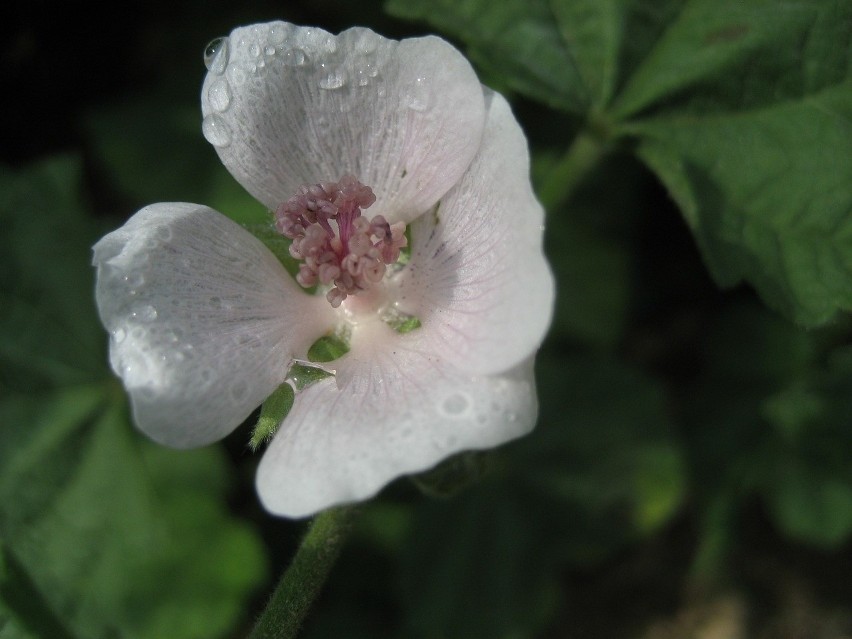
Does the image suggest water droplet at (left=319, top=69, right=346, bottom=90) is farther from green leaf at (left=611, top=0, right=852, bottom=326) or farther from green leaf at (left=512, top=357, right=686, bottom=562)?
green leaf at (left=512, top=357, right=686, bottom=562)

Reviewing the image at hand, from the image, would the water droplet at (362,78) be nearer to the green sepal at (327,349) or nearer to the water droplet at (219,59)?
the water droplet at (219,59)

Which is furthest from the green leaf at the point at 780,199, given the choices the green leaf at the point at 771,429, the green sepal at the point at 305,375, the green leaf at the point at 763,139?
the green leaf at the point at 771,429

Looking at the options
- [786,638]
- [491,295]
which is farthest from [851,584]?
[491,295]

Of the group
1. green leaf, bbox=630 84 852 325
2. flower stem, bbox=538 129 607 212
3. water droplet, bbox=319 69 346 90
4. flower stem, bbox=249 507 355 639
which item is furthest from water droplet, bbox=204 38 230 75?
green leaf, bbox=630 84 852 325

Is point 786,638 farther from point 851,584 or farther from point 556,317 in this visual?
point 556,317

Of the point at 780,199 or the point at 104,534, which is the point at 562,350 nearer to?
the point at 780,199

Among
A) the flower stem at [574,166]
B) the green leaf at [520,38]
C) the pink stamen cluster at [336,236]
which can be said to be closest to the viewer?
the pink stamen cluster at [336,236]
